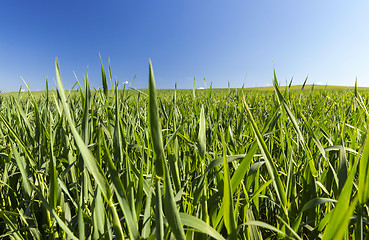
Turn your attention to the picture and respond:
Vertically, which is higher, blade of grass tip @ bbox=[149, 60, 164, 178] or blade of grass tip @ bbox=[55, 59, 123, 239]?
blade of grass tip @ bbox=[149, 60, 164, 178]

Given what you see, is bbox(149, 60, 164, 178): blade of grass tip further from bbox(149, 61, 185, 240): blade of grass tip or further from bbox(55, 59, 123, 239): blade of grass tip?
bbox(55, 59, 123, 239): blade of grass tip

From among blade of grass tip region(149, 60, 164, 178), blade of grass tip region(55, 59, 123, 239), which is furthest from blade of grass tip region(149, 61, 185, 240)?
blade of grass tip region(55, 59, 123, 239)

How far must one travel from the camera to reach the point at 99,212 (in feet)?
1.34

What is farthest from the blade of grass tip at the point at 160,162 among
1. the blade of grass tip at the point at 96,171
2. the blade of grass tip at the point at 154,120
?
the blade of grass tip at the point at 96,171

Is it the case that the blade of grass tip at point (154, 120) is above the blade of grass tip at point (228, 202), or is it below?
above

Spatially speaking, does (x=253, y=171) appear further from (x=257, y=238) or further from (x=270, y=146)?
(x=270, y=146)

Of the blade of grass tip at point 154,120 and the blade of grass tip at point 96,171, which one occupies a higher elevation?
the blade of grass tip at point 154,120

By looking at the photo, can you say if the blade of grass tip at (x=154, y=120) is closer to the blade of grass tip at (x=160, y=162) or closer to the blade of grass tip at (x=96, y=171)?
the blade of grass tip at (x=160, y=162)

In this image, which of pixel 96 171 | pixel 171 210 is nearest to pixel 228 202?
pixel 171 210

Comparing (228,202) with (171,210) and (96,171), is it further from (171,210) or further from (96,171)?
(96,171)

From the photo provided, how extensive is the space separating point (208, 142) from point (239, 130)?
159 millimetres

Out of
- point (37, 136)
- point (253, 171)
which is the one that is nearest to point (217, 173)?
point (253, 171)

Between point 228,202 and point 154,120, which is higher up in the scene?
point 154,120

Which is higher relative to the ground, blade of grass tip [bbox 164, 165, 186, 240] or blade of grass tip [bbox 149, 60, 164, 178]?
blade of grass tip [bbox 149, 60, 164, 178]
